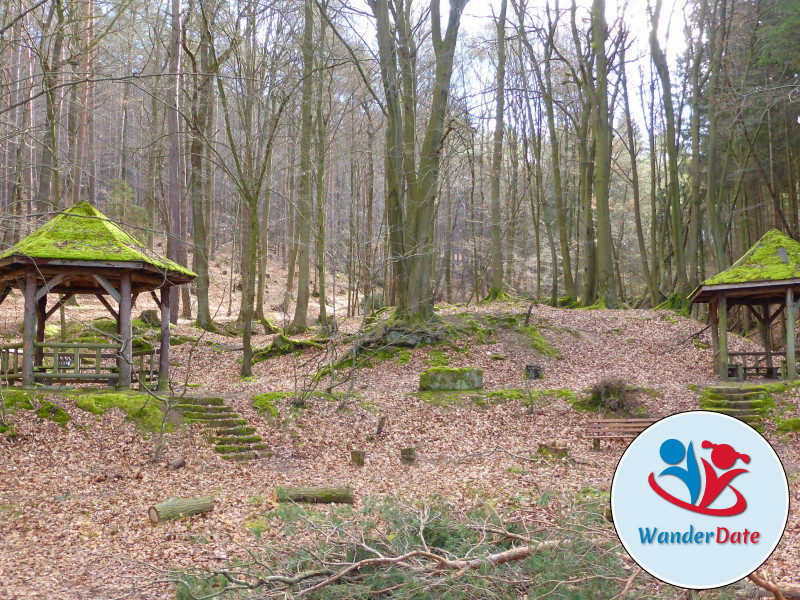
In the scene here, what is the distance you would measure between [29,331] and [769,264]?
16.4m

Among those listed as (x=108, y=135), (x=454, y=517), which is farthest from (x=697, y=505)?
(x=108, y=135)

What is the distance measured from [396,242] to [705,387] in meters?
9.37

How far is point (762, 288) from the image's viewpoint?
49.2ft

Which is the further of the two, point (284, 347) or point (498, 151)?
point (498, 151)

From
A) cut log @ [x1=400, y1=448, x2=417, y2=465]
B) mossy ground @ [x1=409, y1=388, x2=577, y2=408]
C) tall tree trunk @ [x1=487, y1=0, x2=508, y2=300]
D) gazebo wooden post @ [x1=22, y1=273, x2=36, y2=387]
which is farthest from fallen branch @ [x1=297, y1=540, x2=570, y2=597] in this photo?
tall tree trunk @ [x1=487, y1=0, x2=508, y2=300]

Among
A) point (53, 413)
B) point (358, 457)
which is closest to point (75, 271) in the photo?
point (53, 413)

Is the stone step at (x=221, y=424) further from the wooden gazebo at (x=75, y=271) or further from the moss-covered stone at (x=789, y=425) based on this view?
the moss-covered stone at (x=789, y=425)

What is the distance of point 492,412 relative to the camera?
46.6 ft

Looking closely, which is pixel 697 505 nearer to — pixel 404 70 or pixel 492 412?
pixel 492 412

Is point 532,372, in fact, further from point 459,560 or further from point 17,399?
point 459,560

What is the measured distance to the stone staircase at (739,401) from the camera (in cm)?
1334

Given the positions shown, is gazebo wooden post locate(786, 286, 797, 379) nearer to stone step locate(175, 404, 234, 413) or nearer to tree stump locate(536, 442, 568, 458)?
tree stump locate(536, 442, 568, 458)

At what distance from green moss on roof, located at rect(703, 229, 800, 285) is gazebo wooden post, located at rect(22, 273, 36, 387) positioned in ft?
50.0

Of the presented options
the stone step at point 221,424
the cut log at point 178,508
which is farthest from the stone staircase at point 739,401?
the cut log at point 178,508
